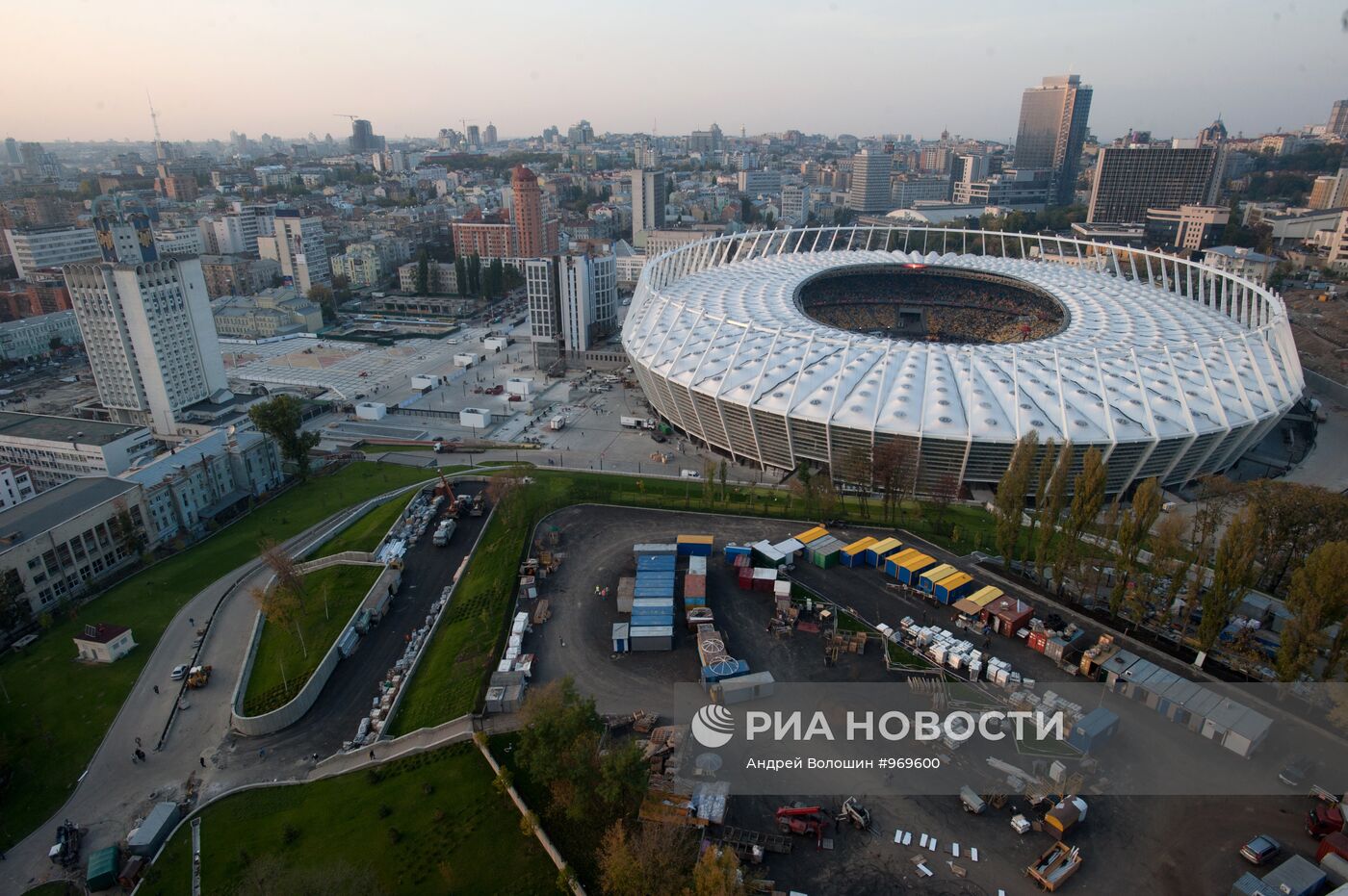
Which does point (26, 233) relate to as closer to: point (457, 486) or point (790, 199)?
point (457, 486)

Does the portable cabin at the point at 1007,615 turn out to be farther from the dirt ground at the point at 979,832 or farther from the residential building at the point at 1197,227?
the residential building at the point at 1197,227

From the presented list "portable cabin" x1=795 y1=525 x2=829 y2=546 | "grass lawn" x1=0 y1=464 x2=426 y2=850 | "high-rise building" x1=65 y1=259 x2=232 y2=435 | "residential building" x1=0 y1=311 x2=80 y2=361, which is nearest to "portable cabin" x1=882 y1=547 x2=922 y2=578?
"portable cabin" x1=795 y1=525 x2=829 y2=546

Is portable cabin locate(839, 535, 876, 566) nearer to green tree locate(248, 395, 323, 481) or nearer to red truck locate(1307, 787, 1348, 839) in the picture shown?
red truck locate(1307, 787, 1348, 839)

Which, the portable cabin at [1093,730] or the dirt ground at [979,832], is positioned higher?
the portable cabin at [1093,730]

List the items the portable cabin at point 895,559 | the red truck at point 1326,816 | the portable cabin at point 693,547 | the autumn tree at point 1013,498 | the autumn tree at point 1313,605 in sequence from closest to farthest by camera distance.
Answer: the red truck at point 1326,816, the autumn tree at point 1313,605, the autumn tree at point 1013,498, the portable cabin at point 895,559, the portable cabin at point 693,547

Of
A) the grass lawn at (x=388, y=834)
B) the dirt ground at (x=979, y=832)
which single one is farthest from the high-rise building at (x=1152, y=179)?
the grass lawn at (x=388, y=834)
